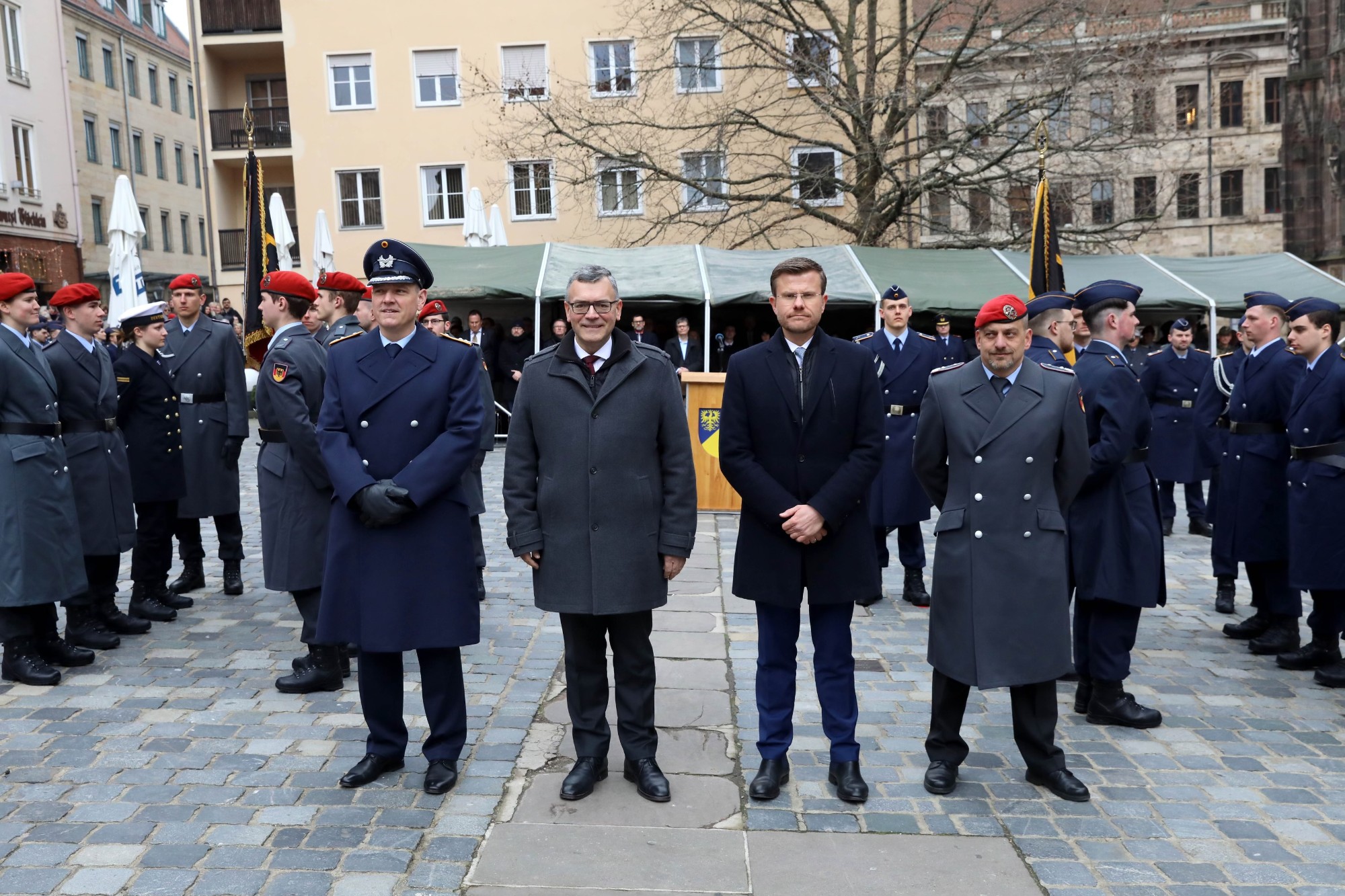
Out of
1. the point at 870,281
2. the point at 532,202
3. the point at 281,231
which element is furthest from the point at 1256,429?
the point at 532,202

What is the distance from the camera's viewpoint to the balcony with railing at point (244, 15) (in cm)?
3341

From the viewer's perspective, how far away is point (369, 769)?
4.57 m

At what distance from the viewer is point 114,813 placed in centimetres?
425

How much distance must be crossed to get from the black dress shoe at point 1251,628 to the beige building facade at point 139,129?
34.7 meters

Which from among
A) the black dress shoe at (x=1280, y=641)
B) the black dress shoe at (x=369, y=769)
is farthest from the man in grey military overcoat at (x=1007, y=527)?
the black dress shoe at (x=1280, y=641)

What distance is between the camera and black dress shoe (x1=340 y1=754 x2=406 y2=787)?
4.53 m

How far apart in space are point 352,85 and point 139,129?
62.6 feet

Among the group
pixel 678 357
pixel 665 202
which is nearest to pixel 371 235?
pixel 665 202

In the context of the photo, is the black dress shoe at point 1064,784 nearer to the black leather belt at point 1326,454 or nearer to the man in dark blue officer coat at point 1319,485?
the man in dark blue officer coat at point 1319,485

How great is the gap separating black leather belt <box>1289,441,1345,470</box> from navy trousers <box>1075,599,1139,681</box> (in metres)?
1.68

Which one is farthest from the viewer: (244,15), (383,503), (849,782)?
(244,15)

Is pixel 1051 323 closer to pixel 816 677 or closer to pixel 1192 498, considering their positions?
pixel 816 677

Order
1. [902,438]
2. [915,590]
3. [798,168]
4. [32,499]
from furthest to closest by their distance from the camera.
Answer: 1. [798,168]
2. [902,438]
3. [915,590]
4. [32,499]

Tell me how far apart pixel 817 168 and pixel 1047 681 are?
2471 cm
